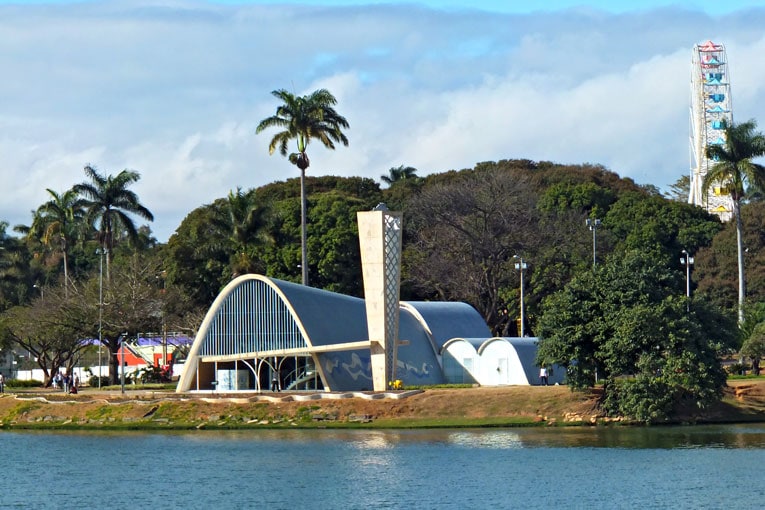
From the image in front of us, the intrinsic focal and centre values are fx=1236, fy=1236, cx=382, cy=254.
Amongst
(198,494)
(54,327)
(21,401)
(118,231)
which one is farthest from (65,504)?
(118,231)

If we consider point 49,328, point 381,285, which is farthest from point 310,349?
point 49,328

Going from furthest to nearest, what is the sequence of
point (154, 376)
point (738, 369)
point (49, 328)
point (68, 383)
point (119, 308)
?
point (154, 376), point (49, 328), point (119, 308), point (68, 383), point (738, 369)

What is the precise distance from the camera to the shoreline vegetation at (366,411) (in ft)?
182

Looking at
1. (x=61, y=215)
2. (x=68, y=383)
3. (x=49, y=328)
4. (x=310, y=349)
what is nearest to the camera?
(x=310, y=349)

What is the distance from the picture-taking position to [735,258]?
330ft

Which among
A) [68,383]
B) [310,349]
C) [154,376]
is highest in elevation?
[310,349]

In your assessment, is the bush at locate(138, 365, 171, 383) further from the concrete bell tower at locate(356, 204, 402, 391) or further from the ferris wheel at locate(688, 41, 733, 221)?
the ferris wheel at locate(688, 41, 733, 221)

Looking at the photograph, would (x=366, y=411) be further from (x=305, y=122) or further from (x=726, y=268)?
(x=726, y=268)

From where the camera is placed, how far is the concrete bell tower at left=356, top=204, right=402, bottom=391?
61.8 m

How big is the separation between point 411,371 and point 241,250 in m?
26.2

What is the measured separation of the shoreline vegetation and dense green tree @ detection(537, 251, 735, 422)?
1.26 m

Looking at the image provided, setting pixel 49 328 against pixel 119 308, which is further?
pixel 49 328

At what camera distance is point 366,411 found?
57562 millimetres

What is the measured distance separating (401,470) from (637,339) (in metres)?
16.5
